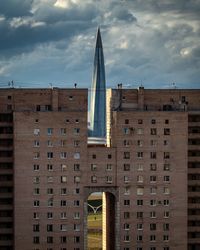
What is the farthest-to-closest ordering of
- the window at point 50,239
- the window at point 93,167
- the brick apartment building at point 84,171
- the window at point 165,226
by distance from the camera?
the window at point 165,226, the window at point 93,167, the window at point 50,239, the brick apartment building at point 84,171

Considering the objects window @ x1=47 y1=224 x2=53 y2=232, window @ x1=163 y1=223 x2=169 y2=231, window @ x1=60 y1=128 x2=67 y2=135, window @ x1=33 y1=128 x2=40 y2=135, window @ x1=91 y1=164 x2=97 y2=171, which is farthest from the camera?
window @ x1=163 y1=223 x2=169 y2=231

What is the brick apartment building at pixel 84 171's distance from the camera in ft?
487

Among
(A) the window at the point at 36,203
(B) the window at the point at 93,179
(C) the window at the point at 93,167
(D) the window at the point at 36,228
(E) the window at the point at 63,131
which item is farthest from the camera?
(B) the window at the point at 93,179

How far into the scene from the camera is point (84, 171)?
14962 centimetres

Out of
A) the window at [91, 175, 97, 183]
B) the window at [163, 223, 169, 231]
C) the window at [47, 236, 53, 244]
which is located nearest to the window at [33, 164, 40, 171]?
the window at [91, 175, 97, 183]

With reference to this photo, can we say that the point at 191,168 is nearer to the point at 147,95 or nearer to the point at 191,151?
the point at 191,151

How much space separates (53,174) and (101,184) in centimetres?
874

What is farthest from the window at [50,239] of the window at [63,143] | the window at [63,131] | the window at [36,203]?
the window at [63,131]

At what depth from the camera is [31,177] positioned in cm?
14850

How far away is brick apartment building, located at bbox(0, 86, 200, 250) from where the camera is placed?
148 m

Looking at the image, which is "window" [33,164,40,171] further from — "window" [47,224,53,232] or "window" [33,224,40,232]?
"window" [47,224,53,232]

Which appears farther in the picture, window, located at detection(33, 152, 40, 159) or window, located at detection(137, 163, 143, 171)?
window, located at detection(137, 163, 143, 171)

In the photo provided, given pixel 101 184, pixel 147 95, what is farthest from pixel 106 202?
pixel 147 95

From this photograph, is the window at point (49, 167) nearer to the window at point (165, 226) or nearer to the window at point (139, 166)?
the window at point (139, 166)
